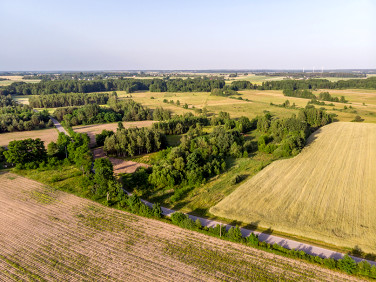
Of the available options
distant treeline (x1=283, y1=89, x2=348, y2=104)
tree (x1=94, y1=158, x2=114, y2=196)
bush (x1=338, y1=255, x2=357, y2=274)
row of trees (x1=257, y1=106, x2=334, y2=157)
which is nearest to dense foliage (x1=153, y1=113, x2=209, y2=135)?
row of trees (x1=257, y1=106, x2=334, y2=157)

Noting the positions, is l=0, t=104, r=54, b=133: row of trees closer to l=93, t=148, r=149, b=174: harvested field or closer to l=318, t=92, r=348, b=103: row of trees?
l=93, t=148, r=149, b=174: harvested field

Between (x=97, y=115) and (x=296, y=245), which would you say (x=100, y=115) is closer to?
(x=97, y=115)

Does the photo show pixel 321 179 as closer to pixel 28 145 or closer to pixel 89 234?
pixel 89 234

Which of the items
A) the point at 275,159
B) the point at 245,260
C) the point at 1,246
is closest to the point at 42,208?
the point at 1,246

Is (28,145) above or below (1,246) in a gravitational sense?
above

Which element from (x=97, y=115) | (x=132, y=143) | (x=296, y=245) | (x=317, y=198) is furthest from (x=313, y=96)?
(x=296, y=245)

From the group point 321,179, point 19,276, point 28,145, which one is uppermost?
point 28,145
